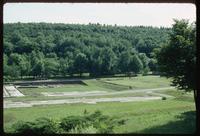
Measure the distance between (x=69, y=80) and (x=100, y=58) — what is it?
93.1 inches

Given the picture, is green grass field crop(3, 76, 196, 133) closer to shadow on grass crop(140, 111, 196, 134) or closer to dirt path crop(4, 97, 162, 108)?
shadow on grass crop(140, 111, 196, 134)

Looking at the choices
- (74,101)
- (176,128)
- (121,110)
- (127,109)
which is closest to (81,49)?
(176,128)

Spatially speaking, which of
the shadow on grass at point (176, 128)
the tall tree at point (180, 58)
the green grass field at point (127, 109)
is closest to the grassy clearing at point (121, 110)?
the green grass field at point (127, 109)

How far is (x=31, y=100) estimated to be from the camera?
18.1 metres

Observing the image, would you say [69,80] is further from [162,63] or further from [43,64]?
[162,63]

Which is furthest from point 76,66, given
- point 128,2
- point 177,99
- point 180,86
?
point 128,2

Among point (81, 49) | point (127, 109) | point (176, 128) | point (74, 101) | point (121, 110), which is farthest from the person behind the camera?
point (74, 101)

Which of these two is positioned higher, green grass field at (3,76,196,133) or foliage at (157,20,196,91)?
foliage at (157,20,196,91)

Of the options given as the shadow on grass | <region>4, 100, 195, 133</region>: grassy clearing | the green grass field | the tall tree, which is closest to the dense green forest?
the tall tree

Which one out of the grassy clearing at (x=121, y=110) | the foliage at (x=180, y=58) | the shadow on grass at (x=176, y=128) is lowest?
the grassy clearing at (x=121, y=110)

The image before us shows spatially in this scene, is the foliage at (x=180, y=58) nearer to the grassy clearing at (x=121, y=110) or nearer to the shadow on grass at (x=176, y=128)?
the shadow on grass at (x=176, y=128)

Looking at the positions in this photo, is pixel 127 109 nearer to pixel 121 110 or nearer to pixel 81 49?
pixel 121 110

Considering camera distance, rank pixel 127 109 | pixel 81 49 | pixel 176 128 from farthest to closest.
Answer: pixel 127 109
pixel 81 49
pixel 176 128

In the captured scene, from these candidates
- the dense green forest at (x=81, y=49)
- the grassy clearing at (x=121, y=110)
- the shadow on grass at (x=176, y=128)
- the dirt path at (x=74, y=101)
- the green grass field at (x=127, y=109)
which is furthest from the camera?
A: the dirt path at (x=74, y=101)
